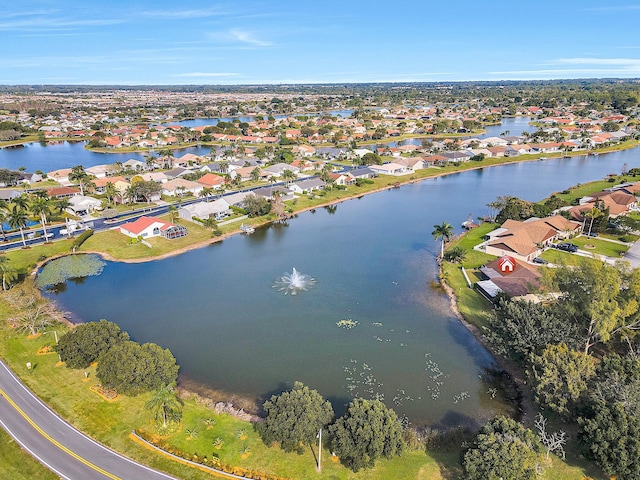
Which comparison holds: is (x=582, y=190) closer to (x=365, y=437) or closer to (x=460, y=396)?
(x=460, y=396)

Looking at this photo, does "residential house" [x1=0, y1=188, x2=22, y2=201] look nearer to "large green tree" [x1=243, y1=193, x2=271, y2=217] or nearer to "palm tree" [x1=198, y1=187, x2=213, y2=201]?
"palm tree" [x1=198, y1=187, x2=213, y2=201]

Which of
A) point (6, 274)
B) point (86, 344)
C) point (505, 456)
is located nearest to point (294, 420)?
point (505, 456)

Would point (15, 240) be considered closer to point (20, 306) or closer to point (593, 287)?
point (20, 306)

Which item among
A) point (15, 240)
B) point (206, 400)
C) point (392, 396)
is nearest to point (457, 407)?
point (392, 396)

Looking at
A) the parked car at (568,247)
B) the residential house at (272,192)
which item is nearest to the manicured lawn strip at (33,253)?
the residential house at (272,192)

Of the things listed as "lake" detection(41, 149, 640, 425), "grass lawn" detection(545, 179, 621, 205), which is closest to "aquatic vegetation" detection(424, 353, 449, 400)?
"lake" detection(41, 149, 640, 425)

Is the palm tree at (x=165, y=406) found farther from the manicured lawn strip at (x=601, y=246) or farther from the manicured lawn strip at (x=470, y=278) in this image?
the manicured lawn strip at (x=601, y=246)
